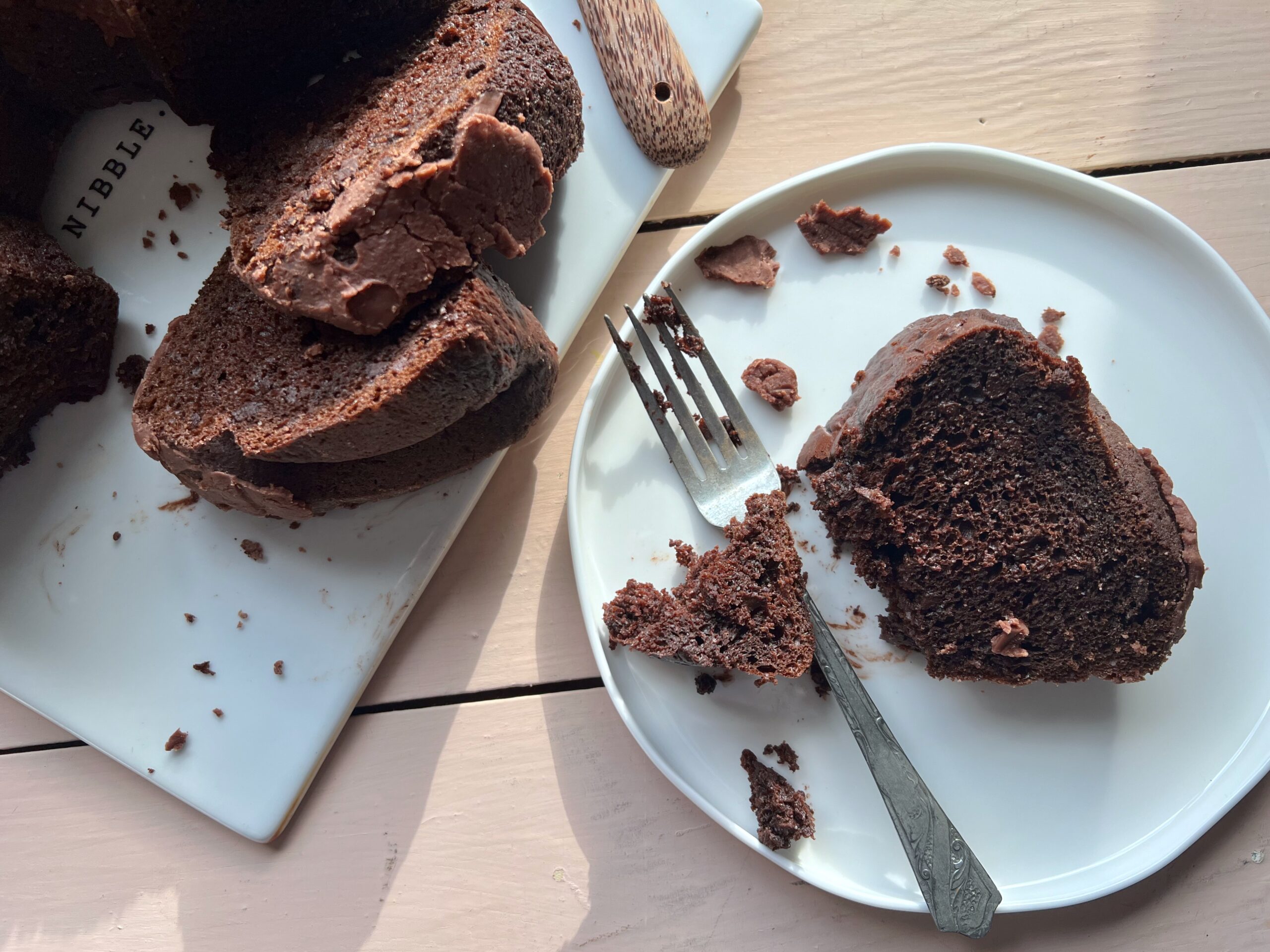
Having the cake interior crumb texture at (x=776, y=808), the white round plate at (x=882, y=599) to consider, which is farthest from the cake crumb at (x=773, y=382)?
the cake interior crumb texture at (x=776, y=808)

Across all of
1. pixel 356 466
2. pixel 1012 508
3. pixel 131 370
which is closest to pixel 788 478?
pixel 1012 508

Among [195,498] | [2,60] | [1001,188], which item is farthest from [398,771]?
[1001,188]

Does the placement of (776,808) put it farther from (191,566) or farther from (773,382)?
(191,566)

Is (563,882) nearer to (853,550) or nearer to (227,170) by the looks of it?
(853,550)

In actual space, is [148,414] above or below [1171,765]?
above

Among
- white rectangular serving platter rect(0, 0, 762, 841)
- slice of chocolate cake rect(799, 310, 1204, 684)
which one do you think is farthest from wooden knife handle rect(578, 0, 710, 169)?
slice of chocolate cake rect(799, 310, 1204, 684)

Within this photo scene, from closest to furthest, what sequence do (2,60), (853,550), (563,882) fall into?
(2,60) < (853,550) < (563,882)

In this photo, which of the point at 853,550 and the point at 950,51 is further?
the point at 950,51

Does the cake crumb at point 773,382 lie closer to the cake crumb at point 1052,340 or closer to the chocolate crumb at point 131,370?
the cake crumb at point 1052,340
